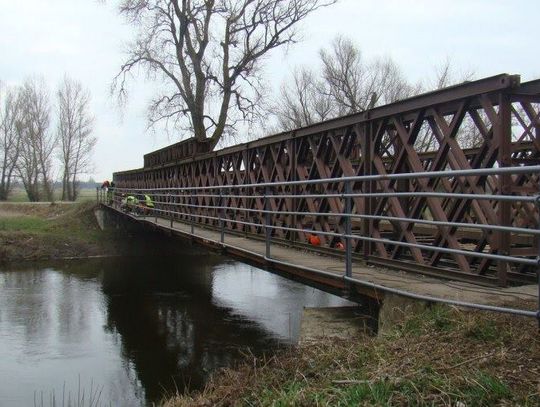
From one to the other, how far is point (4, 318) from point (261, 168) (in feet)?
27.8

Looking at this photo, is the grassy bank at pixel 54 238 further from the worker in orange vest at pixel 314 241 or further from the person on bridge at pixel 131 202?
the worker in orange vest at pixel 314 241

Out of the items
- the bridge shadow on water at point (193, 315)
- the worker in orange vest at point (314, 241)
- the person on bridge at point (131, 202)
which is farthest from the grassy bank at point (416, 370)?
the person on bridge at point (131, 202)

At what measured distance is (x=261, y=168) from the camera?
12.7m

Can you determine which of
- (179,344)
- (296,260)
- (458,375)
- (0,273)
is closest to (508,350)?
(458,375)

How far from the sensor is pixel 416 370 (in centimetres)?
368

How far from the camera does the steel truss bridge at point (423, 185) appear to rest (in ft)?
18.5

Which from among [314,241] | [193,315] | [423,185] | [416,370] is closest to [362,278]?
[423,185]

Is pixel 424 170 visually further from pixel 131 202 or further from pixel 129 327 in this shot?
pixel 131 202

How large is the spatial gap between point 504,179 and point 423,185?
130cm

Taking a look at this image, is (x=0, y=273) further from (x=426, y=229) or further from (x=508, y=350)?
(x=508, y=350)

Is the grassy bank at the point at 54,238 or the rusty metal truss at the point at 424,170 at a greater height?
the rusty metal truss at the point at 424,170

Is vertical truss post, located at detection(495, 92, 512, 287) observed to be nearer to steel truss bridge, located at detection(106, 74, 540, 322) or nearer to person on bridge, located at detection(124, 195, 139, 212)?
steel truss bridge, located at detection(106, 74, 540, 322)

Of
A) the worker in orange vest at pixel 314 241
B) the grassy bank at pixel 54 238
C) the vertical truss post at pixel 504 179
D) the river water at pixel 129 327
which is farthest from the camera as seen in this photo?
the grassy bank at pixel 54 238

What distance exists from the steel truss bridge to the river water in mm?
2958
